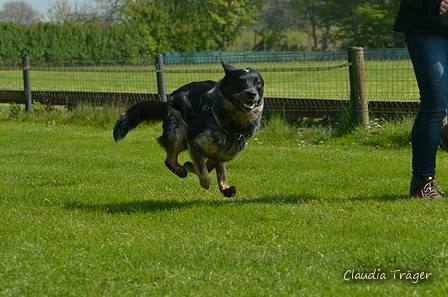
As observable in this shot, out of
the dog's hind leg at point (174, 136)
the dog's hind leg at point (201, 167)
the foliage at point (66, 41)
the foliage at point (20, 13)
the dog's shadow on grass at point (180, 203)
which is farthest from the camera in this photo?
the foliage at point (20, 13)

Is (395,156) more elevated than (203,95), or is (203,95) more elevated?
(203,95)

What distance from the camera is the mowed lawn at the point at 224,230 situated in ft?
10.7

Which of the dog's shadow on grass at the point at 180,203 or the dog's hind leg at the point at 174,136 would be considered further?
the dog's hind leg at the point at 174,136

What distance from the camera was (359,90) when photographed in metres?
9.48

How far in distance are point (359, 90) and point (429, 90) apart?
461cm

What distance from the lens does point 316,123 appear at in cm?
1078

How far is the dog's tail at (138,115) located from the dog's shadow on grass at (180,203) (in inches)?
35.6

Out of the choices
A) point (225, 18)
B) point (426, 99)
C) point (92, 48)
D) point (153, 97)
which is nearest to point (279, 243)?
point (426, 99)

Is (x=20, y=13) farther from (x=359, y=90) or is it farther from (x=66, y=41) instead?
(x=359, y=90)

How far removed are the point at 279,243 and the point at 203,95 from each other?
200 cm

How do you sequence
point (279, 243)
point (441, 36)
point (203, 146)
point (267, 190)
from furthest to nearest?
point (267, 190), point (203, 146), point (441, 36), point (279, 243)

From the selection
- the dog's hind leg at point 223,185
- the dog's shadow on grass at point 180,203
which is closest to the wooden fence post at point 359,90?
the dog's shadow on grass at point 180,203

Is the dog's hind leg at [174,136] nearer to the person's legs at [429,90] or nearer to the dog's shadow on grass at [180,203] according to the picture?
the dog's shadow on grass at [180,203]

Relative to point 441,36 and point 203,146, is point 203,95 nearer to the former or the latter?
point 203,146
